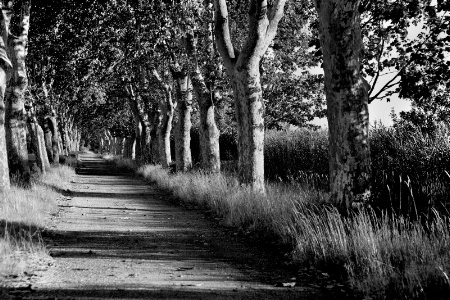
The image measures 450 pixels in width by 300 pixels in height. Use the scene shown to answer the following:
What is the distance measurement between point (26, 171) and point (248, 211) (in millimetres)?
8875

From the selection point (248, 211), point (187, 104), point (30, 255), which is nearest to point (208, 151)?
point (187, 104)

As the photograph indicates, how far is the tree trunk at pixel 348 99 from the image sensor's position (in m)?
7.56

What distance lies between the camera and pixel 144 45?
1766cm

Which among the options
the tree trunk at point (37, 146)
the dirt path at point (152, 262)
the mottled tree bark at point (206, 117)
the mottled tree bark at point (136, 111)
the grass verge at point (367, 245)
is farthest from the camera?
the mottled tree bark at point (136, 111)

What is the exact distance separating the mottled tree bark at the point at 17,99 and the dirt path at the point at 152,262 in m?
4.54

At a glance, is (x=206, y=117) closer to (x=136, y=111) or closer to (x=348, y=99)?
(x=348, y=99)

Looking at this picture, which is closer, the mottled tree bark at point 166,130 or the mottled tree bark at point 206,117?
the mottled tree bark at point 206,117

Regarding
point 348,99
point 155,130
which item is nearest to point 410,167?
point 348,99

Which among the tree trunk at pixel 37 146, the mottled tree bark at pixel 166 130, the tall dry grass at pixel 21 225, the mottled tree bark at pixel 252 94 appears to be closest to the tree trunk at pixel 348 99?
the mottled tree bark at pixel 252 94

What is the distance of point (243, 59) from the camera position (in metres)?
11.9

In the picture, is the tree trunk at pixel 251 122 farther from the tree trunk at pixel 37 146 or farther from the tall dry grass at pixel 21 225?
the tree trunk at pixel 37 146

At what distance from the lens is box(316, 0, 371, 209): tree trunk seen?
7559 mm

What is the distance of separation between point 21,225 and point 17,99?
27.1 feet

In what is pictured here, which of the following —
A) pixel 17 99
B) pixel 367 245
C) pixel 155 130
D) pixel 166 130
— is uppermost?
pixel 17 99
